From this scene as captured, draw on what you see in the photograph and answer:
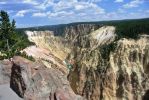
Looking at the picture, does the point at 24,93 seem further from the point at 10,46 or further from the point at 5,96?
the point at 10,46

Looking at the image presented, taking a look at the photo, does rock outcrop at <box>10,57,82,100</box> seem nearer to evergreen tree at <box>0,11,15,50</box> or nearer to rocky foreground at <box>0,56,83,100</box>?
rocky foreground at <box>0,56,83,100</box>

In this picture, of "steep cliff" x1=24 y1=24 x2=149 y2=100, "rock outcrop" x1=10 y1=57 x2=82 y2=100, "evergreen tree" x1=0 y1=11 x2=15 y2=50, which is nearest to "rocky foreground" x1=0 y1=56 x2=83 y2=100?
"rock outcrop" x1=10 y1=57 x2=82 y2=100

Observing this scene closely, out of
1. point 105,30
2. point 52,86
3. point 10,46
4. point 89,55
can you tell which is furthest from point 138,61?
A: point 52,86

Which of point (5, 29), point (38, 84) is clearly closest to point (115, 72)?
point (5, 29)

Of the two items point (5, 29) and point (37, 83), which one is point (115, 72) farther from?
point (37, 83)

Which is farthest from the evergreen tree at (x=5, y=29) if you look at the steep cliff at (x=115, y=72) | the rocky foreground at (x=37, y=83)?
the steep cliff at (x=115, y=72)

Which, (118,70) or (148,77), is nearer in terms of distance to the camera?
(148,77)

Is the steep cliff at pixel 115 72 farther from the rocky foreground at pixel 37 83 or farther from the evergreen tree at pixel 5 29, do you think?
the rocky foreground at pixel 37 83

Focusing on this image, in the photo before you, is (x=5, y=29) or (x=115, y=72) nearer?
(x=5, y=29)

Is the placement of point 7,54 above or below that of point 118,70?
above

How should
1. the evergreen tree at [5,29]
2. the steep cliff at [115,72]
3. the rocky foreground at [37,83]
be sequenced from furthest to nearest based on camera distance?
the steep cliff at [115,72], the evergreen tree at [5,29], the rocky foreground at [37,83]

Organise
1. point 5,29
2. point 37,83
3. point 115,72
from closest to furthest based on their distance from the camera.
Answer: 1. point 37,83
2. point 5,29
3. point 115,72
